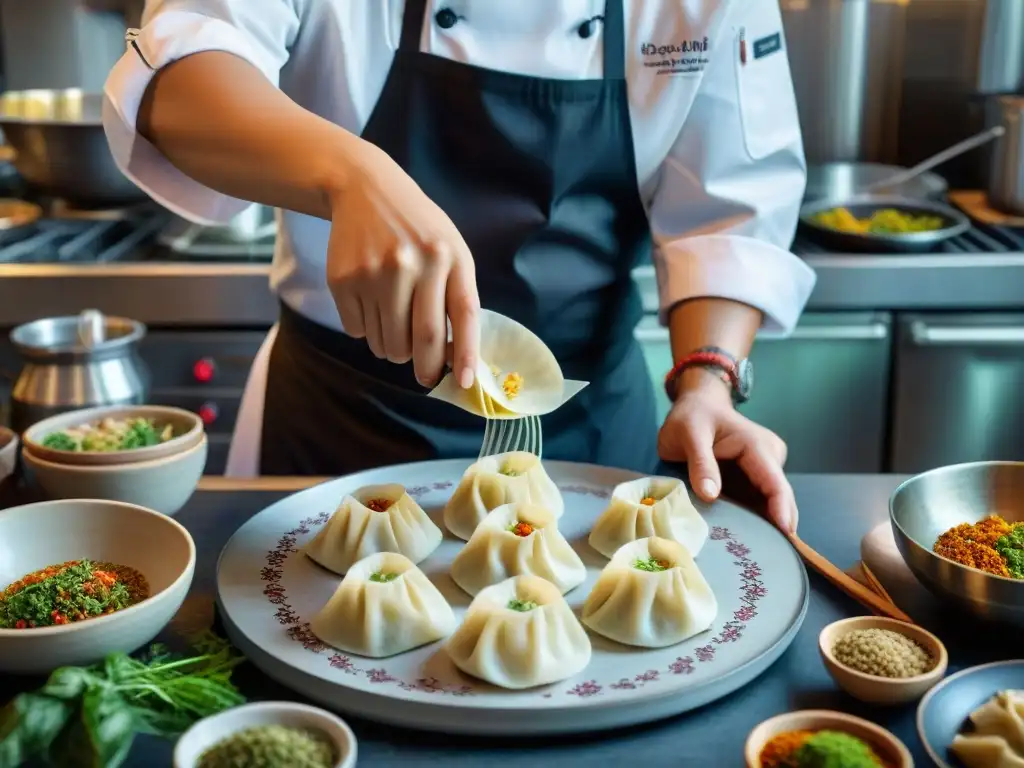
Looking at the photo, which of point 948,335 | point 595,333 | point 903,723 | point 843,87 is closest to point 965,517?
point 903,723

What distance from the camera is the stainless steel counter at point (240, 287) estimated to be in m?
2.68

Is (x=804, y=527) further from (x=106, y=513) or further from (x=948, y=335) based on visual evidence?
(x=948, y=335)

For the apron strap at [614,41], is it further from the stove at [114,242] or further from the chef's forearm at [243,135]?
the stove at [114,242]

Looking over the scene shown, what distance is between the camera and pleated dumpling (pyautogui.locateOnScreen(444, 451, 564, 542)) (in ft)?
4.79

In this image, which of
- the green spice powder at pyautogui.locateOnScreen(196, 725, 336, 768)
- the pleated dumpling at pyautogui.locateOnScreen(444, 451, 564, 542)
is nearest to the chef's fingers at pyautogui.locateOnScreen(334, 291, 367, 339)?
the pleated dumpling at pyautogui.locateOnScreen(444, 451, 564, 542)

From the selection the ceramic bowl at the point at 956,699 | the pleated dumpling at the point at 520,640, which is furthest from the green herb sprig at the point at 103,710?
the ceramic bowl at the point at 956,699

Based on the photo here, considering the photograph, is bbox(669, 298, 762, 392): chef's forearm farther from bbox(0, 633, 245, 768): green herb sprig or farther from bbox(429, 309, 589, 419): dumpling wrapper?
bbox(0, 633, 245, 768): green herb sprig

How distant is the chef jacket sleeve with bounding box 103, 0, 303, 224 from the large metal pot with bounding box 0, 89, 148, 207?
1258 mm

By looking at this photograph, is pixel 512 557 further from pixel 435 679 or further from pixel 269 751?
pixel 269 751

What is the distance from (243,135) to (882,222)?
197cm

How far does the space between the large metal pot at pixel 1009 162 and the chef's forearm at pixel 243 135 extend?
2.10 m

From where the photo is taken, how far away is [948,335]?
2.70m

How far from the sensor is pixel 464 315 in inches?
47.0

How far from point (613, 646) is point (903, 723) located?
0.91 feet
